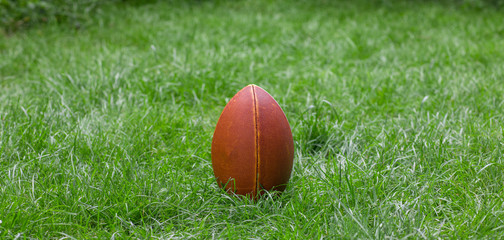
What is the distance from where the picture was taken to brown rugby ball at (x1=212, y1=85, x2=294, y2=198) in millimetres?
2373

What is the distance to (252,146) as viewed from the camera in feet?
7.75

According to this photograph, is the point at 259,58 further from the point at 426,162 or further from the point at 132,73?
the point at 426,162

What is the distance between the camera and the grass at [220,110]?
229cm

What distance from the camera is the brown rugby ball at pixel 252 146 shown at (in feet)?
7.79

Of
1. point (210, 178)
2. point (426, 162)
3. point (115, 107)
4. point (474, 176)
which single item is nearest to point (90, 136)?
point (115, 107)

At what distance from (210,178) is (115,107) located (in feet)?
4.78

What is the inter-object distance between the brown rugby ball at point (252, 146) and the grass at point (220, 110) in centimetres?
12

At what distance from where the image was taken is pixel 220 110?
13.0ft

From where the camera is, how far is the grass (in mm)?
2291

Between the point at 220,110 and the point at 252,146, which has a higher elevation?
the point at 252,146

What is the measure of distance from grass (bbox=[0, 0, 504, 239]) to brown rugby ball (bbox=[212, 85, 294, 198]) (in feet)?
0.39

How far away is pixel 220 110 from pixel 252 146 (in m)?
1.63

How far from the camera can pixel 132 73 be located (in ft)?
14.6

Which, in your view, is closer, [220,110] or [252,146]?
[252,146]
